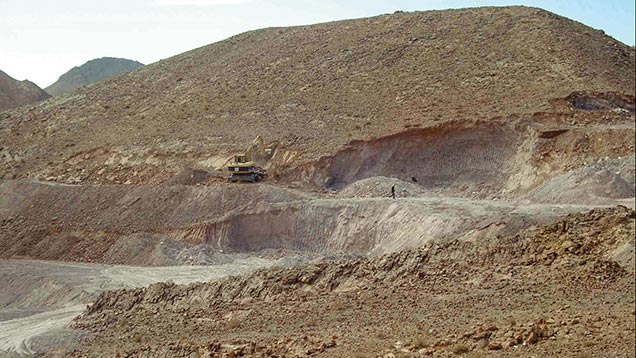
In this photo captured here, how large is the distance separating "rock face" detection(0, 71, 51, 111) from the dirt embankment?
6178 cm

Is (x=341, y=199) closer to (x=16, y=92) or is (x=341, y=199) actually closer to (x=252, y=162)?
(x=252, y=162)

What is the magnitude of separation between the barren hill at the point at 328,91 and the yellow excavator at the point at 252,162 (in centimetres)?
110

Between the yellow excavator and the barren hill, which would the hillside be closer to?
the barren hill

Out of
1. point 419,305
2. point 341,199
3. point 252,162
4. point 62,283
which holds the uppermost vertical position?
point 252,162

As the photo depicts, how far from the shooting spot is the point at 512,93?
3706 centimetres

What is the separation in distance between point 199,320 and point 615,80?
87.4 feet

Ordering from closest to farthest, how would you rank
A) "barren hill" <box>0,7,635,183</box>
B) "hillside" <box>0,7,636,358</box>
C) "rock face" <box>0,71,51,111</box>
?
1. "hillside" <box>0,7,636,358</box>
2. "barren hill" <box>0,7,635,183</box>
3. "rock face" <box>0,71,51,111</box>

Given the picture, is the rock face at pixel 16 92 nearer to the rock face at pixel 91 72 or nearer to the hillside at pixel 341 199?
the hillside at pixel 341 199

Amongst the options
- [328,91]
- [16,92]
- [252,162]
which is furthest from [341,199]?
[16,92]

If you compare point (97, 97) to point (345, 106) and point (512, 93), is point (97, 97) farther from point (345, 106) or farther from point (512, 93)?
point (512, 93)

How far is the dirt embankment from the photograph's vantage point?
11516 millimetres

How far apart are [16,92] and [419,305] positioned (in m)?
72.1

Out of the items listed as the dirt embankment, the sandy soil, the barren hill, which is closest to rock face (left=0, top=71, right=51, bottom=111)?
the barren hill

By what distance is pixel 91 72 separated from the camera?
123 meters
